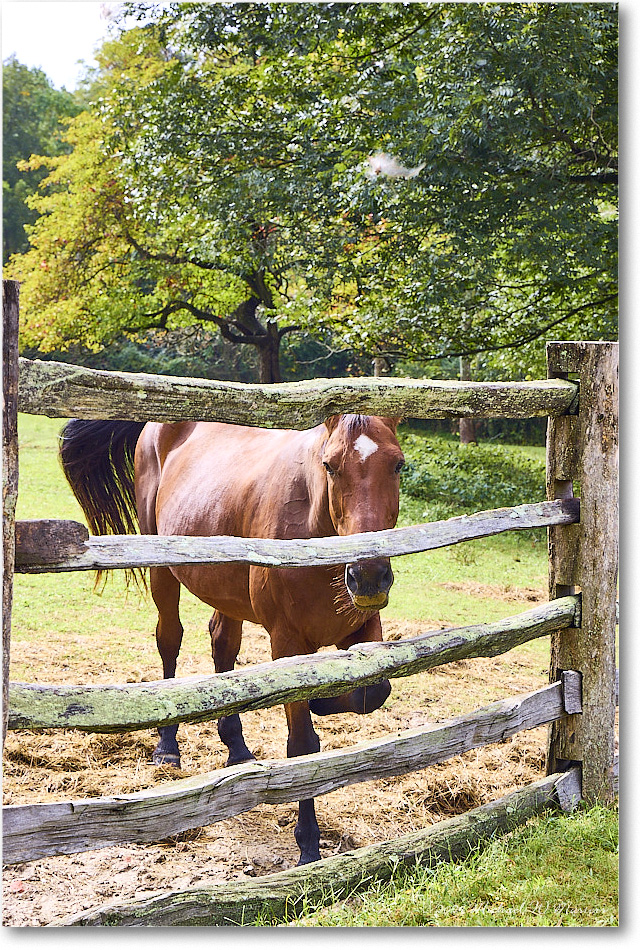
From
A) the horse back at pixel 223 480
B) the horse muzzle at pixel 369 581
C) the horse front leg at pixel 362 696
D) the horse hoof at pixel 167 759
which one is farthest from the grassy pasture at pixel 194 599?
the horse muzzle at pixel 369 581

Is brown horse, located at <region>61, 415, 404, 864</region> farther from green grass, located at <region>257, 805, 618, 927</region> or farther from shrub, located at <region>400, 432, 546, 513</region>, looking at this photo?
shrub, located at <region>400, 432, 546, 513</region>

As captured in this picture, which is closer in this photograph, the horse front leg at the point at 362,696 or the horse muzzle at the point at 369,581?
the horse muzzle at the point at 369,581

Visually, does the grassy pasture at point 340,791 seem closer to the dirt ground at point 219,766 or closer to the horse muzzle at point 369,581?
the dirt ground at point 219,766

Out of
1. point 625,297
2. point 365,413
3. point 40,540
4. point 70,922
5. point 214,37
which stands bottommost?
point 70,922

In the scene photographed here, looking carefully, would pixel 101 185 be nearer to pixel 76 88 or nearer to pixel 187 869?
pixel 76 88

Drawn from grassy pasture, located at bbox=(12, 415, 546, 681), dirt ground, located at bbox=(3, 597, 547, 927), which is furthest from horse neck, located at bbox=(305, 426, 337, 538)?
grassy pasture, located at bbox=(12, 415, 546, 681)

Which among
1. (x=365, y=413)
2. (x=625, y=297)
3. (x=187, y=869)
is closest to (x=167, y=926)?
(x=187, y=869)

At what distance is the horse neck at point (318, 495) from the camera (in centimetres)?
248

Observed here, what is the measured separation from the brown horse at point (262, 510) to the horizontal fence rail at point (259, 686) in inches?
7.6

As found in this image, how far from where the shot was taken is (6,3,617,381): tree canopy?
593 centimetres

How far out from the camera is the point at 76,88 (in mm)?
9203

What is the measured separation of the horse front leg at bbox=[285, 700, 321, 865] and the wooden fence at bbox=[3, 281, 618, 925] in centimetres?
33

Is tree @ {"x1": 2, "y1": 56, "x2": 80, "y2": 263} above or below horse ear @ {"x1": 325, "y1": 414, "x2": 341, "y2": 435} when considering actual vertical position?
above

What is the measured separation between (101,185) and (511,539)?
6.74m
